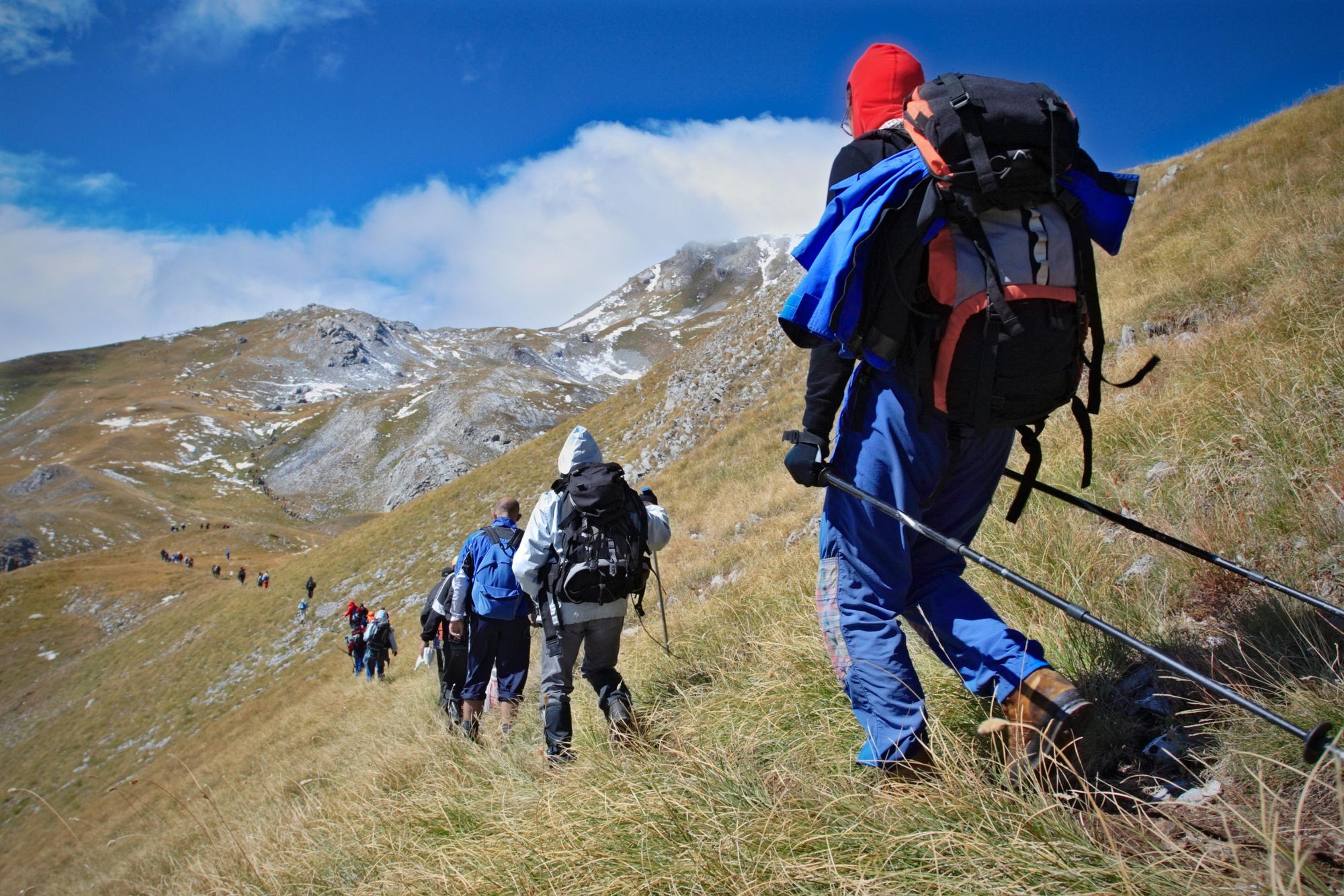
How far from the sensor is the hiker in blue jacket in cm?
225

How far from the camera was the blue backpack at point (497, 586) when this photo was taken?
20.2 ft

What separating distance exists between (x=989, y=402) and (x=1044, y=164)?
2.50 feet

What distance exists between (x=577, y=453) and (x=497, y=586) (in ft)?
6.67

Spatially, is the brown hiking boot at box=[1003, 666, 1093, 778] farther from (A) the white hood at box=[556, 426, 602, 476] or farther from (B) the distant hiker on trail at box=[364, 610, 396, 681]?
(B) the distant hiker on trail at box=[364, 610, 396, 681]

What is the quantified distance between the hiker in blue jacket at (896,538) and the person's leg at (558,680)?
2.49 m

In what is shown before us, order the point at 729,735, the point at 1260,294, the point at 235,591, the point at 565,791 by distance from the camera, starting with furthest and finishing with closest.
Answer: the point at 235,591 < the point at 1260,294 < the point at 729,735 < the point at 565,791

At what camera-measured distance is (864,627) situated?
8.01 ft

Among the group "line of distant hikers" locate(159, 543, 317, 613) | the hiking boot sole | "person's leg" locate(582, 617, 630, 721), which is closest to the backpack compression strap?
"person's leg" locate(582, 617, 630, 721)

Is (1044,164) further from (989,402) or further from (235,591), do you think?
(235,591)

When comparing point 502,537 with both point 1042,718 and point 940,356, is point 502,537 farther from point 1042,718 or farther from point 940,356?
point 1042,718


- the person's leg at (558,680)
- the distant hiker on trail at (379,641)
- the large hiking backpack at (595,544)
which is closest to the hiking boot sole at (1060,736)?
the large hiking backpack at (595,544)

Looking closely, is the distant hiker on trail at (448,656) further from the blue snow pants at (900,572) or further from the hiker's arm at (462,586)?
the blue snow pants at (900,572)

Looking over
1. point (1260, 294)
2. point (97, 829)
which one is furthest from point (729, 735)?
point (97, 829)

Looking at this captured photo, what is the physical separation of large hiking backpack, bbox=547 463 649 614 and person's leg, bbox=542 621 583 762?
0.29 m
